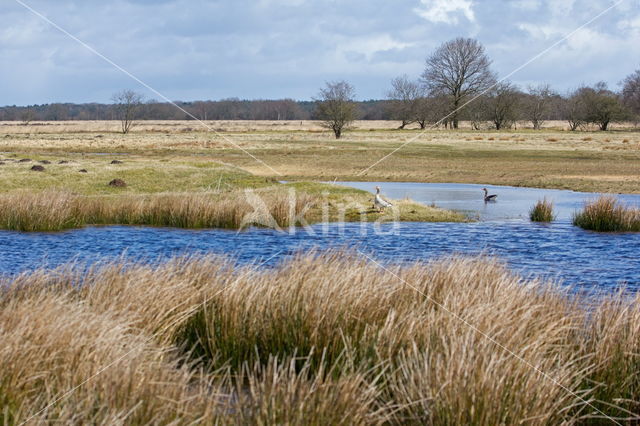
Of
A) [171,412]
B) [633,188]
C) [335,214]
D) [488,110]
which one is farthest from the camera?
[488,110]

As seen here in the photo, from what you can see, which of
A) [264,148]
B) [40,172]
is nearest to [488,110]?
[264,148]

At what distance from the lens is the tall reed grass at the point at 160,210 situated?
22.4m

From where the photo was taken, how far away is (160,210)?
24.0m

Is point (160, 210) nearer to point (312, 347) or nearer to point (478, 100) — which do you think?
point (312, 347)

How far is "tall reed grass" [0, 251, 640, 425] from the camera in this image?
618 cm

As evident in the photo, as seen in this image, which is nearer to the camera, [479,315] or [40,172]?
[479,315]

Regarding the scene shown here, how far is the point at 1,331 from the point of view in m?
7.12

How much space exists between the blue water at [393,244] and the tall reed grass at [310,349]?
5485 mm

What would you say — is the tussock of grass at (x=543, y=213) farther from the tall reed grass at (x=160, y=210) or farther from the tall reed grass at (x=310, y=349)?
the tall reed grass at (x=310, y=349)

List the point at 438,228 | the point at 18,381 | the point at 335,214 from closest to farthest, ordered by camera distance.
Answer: the point at 18,381 < the point at 438,228 < the point at 335,214

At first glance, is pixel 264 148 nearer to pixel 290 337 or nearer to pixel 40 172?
pixel 40 172

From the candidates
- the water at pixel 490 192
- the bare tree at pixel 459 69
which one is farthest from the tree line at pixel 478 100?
the water at pixel 490 192

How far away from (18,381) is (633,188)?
34978mm

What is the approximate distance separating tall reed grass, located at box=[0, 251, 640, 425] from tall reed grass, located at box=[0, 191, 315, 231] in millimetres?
12169
